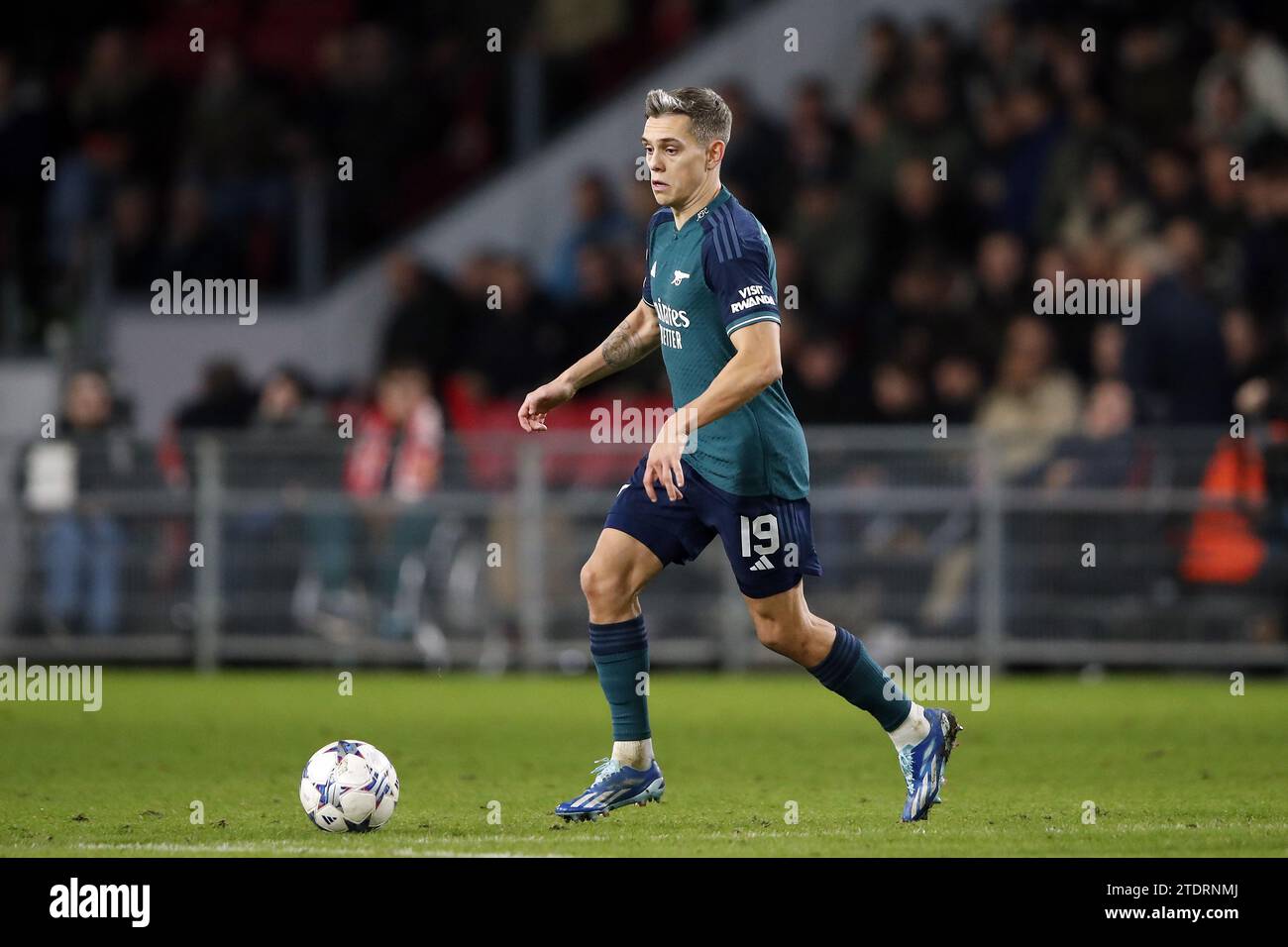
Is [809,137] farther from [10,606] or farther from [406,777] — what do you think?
[406,777]

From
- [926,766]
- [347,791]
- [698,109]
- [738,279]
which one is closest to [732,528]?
[738,279]

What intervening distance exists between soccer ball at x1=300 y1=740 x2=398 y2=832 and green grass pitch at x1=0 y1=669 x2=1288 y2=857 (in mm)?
101

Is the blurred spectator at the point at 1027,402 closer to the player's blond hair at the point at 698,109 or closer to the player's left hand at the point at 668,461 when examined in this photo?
the player's blond hair at the point at 698,109

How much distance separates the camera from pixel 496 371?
684 inches

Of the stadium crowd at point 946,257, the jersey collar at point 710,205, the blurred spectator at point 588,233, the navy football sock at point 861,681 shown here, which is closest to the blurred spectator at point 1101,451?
the stadium crowd at point 946,257

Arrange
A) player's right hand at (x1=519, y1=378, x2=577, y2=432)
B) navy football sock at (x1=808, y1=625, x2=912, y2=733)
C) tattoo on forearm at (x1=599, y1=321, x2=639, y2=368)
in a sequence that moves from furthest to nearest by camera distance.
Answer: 1. tattoo on forearm at (x1=599, y1=321, x2=639, y2=368)
2. player's right hand at (x1=519, y1=378, x2=577, y2=432)
3. navy football sock at (x1=808, y1=625, x2=912, y2=733)

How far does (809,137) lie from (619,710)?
33.1 feet

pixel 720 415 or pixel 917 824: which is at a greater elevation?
pixel 720 415

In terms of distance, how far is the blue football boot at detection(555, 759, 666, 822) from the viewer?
8281mm

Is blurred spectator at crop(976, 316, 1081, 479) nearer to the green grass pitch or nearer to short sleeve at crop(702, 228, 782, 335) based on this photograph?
the green grass pitch

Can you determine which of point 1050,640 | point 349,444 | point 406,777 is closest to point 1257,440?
point 1050,640

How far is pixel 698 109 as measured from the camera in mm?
8086

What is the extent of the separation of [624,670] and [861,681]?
863 millimetres

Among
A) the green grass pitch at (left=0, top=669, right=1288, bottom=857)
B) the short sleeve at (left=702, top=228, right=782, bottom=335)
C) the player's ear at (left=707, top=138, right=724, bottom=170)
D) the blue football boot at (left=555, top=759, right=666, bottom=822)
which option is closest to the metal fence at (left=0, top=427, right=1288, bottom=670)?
the green grass pitch at (left=0, top=669, right=1288, bottom=857)
